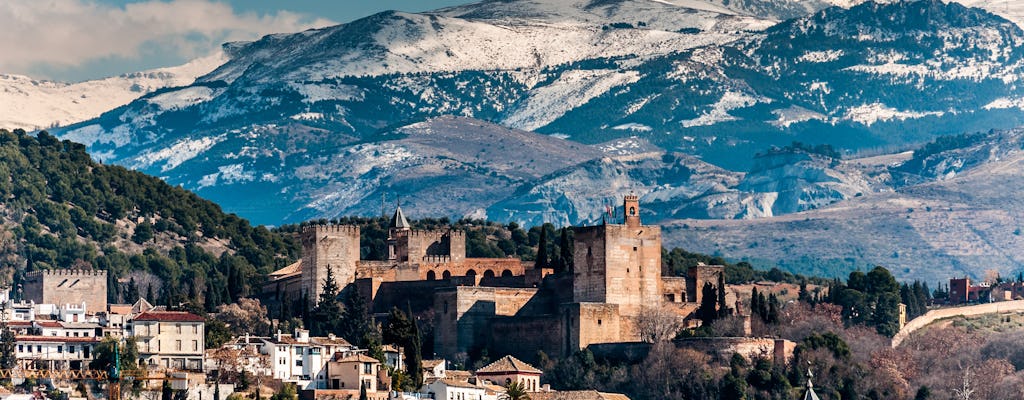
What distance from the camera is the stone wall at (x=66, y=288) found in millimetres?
142625

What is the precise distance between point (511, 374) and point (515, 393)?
38.8 feet

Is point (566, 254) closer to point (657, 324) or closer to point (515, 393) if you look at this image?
point (657, 324)

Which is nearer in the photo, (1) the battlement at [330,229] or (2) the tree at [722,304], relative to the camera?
(2) the tree at [722,304]

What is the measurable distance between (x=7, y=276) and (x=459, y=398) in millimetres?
57740

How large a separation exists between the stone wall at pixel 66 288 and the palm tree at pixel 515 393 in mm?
34611

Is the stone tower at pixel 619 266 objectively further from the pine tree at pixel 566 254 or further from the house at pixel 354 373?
the house at pixel 354 373

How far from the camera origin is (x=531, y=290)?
135125 mm

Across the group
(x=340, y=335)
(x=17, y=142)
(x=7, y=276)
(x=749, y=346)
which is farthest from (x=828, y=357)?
(x=17, y=142)

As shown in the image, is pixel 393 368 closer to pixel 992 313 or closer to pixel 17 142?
pixel 992 313

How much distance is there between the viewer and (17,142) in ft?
642

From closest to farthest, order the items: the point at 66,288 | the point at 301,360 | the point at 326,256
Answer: the point at 301,360 → the point at 326,256 → the point at 66,288

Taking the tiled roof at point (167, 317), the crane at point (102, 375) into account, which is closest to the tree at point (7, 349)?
the crane at point (102, 375)

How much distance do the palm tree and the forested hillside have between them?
1797 inches

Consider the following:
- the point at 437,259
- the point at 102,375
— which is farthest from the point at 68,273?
the point at 102,375
